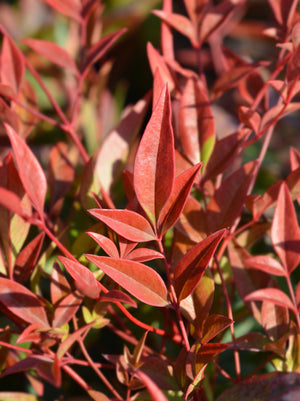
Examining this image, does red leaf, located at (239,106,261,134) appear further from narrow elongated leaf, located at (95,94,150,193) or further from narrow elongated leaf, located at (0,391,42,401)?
narrow elongated leaf, located at (0,391,42,401)

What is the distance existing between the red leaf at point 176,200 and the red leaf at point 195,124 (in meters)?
0.09

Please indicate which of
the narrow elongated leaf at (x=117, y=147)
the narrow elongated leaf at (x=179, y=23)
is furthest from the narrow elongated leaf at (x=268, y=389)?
the narrow elongated leaf at (x=179, y=23)

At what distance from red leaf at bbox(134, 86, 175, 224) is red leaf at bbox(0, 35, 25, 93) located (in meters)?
0.21

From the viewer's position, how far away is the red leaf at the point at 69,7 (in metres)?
0.49

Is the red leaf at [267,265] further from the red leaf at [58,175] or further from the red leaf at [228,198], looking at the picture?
the red leaf at [58,175]

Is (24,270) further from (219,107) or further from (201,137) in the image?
(219,107)

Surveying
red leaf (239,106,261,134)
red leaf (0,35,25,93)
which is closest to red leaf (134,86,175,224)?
red leaf (239,106,261,134)

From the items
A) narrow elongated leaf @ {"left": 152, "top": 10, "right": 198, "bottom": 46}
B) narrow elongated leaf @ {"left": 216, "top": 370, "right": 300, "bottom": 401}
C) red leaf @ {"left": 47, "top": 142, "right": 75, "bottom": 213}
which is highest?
narrow elongated leaf @ {"left": 152, "top": 10, "right": 198, "bottom": 46}

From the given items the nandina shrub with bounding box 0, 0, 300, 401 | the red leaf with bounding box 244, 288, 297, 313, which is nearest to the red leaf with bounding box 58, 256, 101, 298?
the nandina shrub with bounding box 0, 0, 300, 401

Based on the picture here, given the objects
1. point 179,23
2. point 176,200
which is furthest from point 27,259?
point 179,23

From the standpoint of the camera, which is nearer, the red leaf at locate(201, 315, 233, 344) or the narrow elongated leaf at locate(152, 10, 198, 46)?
the red leaf at locate(201, 315, 233, 344)

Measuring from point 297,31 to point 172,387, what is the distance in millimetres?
281

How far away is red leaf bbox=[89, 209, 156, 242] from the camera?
0.30m

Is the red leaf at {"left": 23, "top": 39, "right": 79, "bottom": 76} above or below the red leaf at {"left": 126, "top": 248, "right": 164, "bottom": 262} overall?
above
